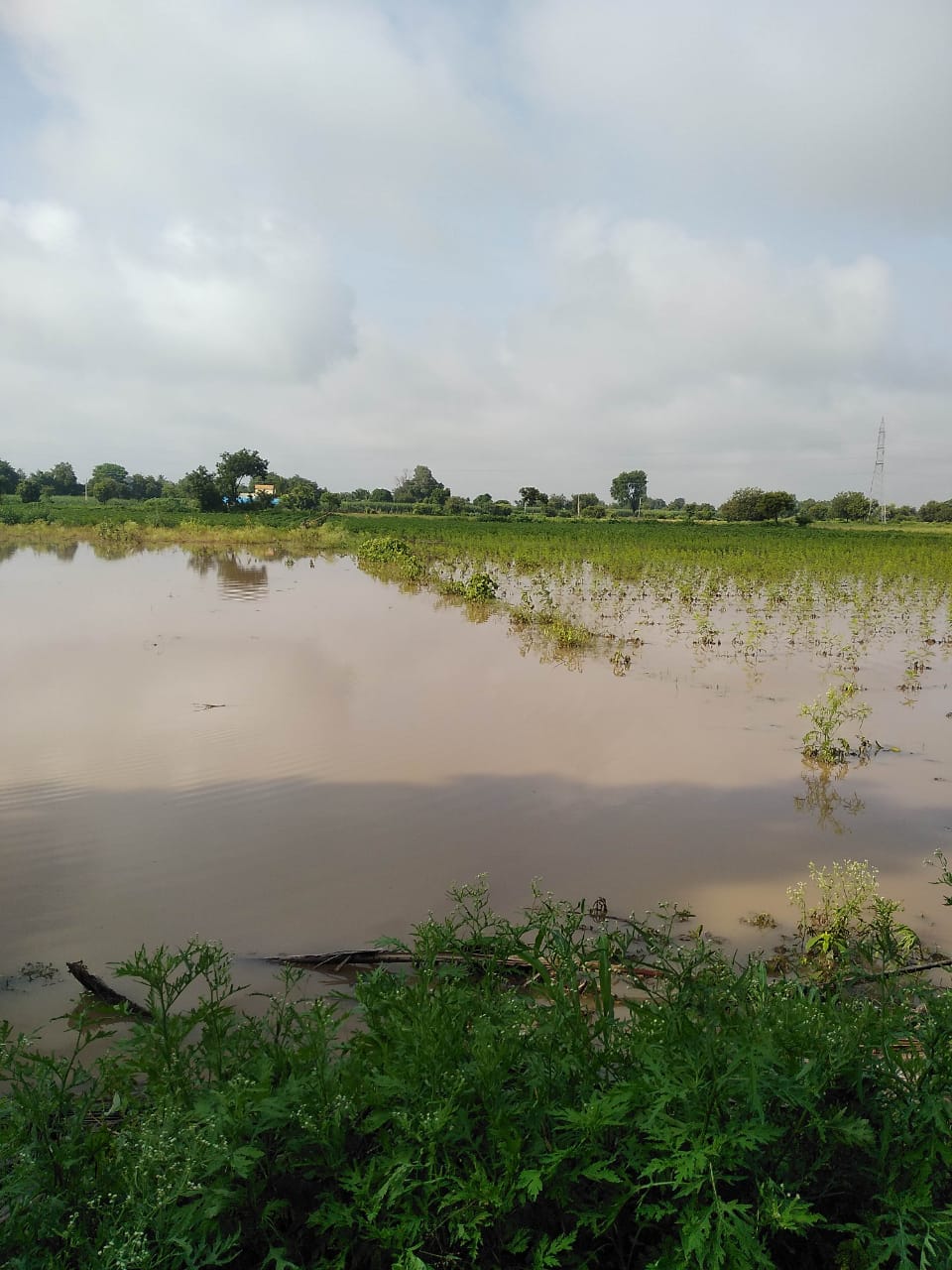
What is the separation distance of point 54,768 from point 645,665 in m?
8.07

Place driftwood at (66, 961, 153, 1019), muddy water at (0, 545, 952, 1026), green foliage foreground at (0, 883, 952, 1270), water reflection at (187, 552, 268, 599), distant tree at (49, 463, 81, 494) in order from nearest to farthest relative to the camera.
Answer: green foliage foreground at (0, 883, 952, 1270), driftwood at (66, 961, 153, 1019), muddy water at (0, 545, 952, 1026), water reflection at (187, 552, 268, 599), distant tree at (49, 463, 81, 494)

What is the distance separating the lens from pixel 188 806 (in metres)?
6.50

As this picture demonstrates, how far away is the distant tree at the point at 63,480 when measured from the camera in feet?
342

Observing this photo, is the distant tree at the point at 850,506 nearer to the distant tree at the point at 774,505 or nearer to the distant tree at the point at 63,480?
the distant tree at the point at 774,505

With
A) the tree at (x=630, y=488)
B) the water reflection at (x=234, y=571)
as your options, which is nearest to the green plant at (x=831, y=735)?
the water reflection at (x=234, y=571)

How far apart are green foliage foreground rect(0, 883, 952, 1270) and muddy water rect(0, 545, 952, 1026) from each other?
8.15 ft

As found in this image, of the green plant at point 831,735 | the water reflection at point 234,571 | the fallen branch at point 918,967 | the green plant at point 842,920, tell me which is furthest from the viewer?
the water reflection at point 234,571

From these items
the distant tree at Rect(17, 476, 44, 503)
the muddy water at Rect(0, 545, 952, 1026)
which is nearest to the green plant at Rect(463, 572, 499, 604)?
the muddy water at Rect(0, 545, 952, 1026)

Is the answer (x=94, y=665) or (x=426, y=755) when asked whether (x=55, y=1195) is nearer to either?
(x=426, y=755)

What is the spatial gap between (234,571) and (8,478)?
80.9 meters

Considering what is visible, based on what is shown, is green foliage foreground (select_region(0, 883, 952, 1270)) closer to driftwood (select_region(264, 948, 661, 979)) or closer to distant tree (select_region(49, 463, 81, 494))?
driftwood (select_region(264, 948, 661, 979))

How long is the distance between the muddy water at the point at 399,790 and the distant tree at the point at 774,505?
2492 inches

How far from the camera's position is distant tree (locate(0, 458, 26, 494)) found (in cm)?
8150

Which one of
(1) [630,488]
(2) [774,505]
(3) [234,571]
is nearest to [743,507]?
(2) [774,505]
